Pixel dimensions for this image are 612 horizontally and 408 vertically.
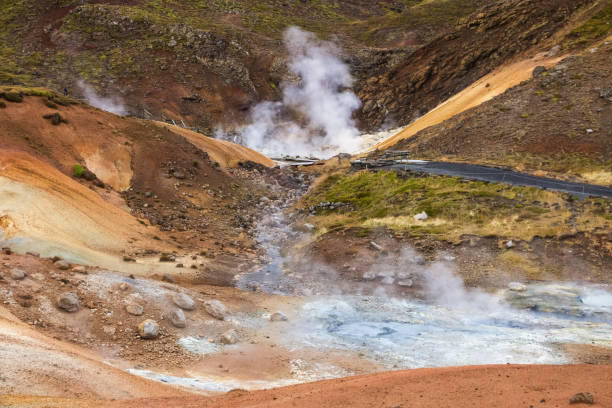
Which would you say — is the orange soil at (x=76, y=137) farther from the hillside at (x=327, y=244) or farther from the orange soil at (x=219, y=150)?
the orange soil at (x=219, y=150)

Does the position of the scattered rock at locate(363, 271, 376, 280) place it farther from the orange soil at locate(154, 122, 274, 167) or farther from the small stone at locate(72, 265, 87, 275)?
the orange soil at locate(154, 122, 274, 167)

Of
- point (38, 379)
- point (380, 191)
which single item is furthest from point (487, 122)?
point (38, 379)

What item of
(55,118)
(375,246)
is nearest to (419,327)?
(375,246)

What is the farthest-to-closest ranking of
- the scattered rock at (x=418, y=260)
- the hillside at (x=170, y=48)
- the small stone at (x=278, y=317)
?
the hillside at (x=170, y=48) < the scattered rock at (x=418, y=260) < the small stone at (x=278, y=317)

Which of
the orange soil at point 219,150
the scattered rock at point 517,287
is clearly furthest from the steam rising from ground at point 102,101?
the scattered rock at point 517,287

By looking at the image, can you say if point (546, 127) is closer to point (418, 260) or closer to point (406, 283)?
point (418, 260)

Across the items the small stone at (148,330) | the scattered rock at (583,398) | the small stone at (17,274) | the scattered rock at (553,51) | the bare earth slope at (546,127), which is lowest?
the scattered rock at (583,398)

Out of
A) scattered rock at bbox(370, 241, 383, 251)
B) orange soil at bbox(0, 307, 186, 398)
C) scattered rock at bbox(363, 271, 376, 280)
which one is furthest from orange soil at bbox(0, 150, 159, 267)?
scattered rock at bbox(370, 241, 383, 251)
